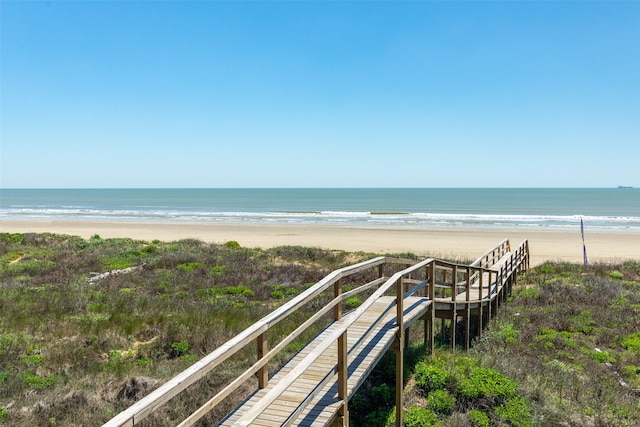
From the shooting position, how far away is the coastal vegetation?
260 inches

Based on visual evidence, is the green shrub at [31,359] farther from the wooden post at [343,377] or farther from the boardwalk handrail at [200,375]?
the wooden post at [343,377]

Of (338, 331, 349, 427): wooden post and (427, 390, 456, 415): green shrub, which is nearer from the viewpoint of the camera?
(338, 331, 349, 427): wooden post

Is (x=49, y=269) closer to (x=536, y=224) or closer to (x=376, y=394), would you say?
(x=376, y=394)

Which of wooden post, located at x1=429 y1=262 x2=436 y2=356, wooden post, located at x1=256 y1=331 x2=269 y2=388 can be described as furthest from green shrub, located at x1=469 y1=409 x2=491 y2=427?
wooden post, located at x1=256 y1=331 x2=269 y2=388

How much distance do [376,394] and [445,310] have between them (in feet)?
11.6

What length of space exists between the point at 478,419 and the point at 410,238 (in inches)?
1239

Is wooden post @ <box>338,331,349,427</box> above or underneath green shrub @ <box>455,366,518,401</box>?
above

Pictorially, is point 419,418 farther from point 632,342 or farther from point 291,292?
point 291,292

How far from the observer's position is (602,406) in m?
7.13

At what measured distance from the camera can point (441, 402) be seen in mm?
6609

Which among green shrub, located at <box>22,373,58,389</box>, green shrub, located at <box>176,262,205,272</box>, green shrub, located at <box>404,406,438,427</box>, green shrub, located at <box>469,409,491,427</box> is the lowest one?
green shrub, located at <box>469,409,491,427</box>

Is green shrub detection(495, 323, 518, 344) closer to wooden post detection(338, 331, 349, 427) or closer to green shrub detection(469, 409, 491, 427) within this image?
green shrub detection(469, 409, 491, 427)

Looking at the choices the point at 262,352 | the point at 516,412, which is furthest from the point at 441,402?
the point at 262,352

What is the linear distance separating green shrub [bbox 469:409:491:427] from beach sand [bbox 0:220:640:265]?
1882 cm
